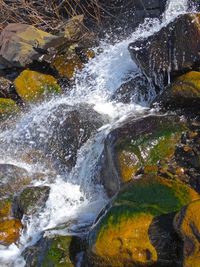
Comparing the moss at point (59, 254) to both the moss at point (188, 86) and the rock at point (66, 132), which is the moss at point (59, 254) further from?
the moss at point (188, 86)

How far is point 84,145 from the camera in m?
6.46

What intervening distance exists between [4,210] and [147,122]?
5.90ft

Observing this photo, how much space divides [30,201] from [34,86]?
9.05 feet

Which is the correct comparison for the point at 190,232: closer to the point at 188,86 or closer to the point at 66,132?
the point at 188,86

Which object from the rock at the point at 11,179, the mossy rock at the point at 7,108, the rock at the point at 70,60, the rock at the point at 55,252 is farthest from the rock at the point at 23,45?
the rock at the point at 55,252

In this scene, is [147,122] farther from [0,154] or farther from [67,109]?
[0,154]

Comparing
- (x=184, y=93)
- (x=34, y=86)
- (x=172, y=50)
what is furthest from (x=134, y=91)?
(x=34, y=86)

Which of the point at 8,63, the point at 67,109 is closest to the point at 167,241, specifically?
the point at 67,109

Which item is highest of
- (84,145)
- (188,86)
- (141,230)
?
(141,230)

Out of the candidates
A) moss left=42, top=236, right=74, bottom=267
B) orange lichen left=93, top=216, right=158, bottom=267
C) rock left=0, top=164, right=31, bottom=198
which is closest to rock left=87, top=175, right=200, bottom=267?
orange lichen left=93, top=216, right=158, bottom=267

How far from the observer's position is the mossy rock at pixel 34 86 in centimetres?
801

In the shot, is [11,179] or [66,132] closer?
[11,179]

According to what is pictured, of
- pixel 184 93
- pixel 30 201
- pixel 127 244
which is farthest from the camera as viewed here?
pixel 184 93

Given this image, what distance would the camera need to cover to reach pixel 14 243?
17.7ft
